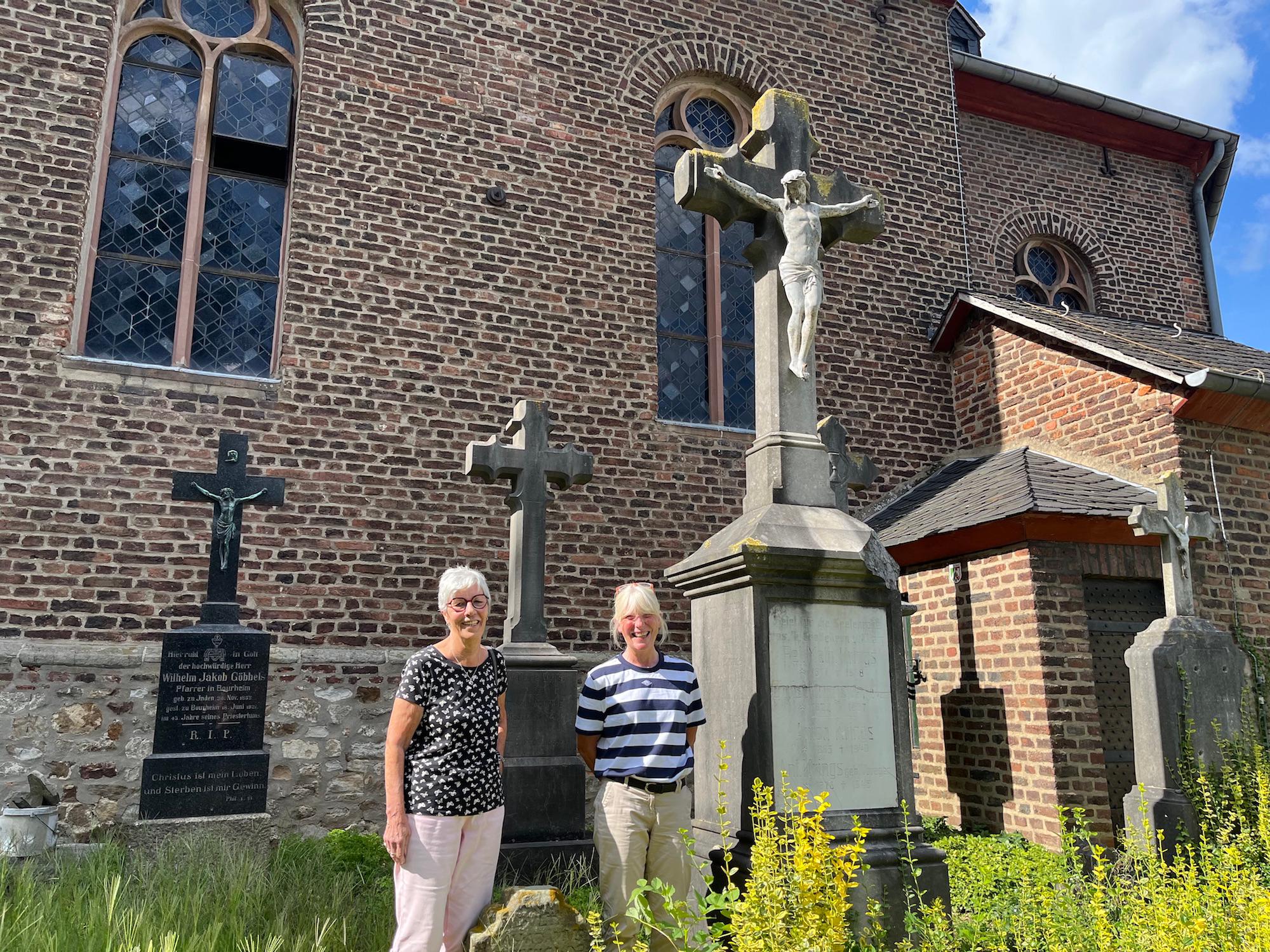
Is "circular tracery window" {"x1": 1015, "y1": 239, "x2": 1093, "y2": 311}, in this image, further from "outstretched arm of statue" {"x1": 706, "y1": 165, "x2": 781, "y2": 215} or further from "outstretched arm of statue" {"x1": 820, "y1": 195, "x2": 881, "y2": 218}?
"outstretched arm of statue" {"x1": 706, "y1": 165, "x2": 781, "y2": 215}

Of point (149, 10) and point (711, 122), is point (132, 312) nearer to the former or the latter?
point (149, 10)

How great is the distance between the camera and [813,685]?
4.07m

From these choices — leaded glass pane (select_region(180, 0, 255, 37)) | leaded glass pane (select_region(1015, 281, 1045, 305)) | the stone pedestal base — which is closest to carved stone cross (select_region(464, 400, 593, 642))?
the stone pedestal base

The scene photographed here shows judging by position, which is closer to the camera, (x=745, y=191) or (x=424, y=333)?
(x=745, y=191)

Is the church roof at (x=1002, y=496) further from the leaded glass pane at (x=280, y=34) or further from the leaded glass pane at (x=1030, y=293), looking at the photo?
the leaded glass pane at (x=280, y=34)

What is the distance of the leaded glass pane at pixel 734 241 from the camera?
931 cm

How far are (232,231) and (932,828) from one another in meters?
7.19

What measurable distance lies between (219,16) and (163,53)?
1.95ft

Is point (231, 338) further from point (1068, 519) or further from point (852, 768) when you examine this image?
point (1068, 519)

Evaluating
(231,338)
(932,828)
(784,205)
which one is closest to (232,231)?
(231,338)

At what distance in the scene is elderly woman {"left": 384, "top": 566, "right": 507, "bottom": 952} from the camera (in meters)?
3.15

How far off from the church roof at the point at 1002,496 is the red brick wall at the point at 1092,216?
119 inches

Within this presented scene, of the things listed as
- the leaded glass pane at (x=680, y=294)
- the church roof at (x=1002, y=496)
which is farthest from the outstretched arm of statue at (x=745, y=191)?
the leaded glass pane at (x=680, y=294)

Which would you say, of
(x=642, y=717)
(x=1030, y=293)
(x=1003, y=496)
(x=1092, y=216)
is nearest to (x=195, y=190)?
(x=642, y=717)
